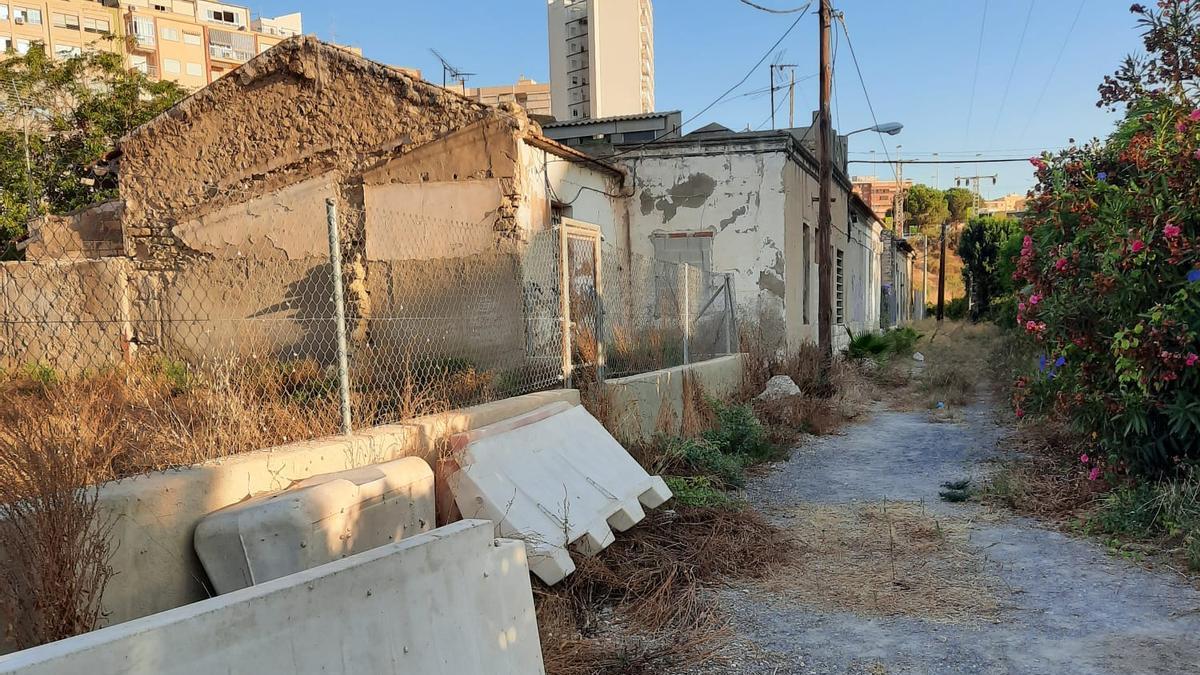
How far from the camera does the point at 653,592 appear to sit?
3941 mm

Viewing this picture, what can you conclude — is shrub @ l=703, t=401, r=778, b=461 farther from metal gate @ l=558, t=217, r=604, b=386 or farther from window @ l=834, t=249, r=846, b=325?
window @ l=834, t=249, r=846, b=325

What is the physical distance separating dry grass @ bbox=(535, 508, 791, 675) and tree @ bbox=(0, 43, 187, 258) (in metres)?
20.9

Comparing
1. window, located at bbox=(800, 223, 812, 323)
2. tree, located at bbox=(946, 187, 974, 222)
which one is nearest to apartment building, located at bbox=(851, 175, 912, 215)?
tree, located at bbox=(946, 187, 974, 222)

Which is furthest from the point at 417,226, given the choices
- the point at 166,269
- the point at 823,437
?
the point at 823,437

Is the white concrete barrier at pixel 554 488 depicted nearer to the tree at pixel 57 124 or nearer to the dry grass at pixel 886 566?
the dry grass at pixel 886 566

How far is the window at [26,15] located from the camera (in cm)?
5616

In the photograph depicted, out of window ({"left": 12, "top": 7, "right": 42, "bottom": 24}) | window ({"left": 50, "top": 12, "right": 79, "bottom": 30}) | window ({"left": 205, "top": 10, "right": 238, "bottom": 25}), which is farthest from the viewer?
window ({"left": 205, "top": 10, "right": 238, "bottom": 25})

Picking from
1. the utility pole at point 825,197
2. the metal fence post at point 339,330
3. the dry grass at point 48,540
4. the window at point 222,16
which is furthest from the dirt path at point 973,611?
the window at point 222,16

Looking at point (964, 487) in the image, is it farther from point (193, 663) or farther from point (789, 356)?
point (789, 356)

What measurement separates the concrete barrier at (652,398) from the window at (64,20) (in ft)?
231

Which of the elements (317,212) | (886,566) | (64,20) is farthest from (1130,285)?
(64,20)

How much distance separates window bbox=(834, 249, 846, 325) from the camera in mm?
18716

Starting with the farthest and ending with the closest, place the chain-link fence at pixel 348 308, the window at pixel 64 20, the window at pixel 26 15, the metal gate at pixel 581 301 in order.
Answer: the window at pixel 64 20
the window at pixel 26 15
the metal gate at pixel 581 301
the chain-link fence at pixel 348 308

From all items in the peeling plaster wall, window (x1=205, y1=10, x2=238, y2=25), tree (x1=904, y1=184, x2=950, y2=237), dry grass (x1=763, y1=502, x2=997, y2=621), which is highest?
window (x1=205, y1=10, x2=238, y2=25)
